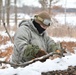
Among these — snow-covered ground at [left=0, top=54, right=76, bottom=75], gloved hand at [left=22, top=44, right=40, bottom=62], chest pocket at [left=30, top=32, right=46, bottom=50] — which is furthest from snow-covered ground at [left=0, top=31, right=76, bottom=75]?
chest pocket at [left=30, top=32, right=46, bottom=50]

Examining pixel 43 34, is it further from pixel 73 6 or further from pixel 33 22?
pixel 73 6

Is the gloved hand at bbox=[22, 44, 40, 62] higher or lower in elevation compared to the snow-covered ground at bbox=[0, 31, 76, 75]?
lower

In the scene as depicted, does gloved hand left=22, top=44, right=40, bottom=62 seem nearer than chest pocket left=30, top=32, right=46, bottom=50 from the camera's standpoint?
Yes

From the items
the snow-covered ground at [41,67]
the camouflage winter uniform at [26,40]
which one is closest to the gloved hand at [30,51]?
the camouflage winter uniform at [26,40]

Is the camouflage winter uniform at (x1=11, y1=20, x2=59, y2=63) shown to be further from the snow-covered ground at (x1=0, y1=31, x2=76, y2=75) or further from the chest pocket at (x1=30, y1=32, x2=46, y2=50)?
the snow-covered ground at (x1=0, y1=31, x2=76, y2=75)

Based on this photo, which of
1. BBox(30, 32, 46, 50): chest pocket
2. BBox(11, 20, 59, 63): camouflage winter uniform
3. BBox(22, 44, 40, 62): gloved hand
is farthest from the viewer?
BBox(30, 32, 46, 50): chest pocket

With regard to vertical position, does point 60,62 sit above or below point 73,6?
above

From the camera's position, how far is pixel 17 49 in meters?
4.25

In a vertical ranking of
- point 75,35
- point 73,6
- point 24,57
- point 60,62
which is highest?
point 60,62

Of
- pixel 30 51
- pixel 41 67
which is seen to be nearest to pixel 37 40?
pixel 30 51

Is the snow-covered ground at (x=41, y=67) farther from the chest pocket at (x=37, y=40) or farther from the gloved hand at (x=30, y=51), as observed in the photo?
the chest pocket at (x=37, y=40)

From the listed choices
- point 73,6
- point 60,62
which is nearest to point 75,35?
point 60,62

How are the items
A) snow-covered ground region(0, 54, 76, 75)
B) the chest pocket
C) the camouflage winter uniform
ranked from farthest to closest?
1. the chest pocket
2. the camouflage winter uniform
3. snow-covered ground region(0, 54, 76, 75)

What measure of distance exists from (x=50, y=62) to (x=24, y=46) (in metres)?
1.17
